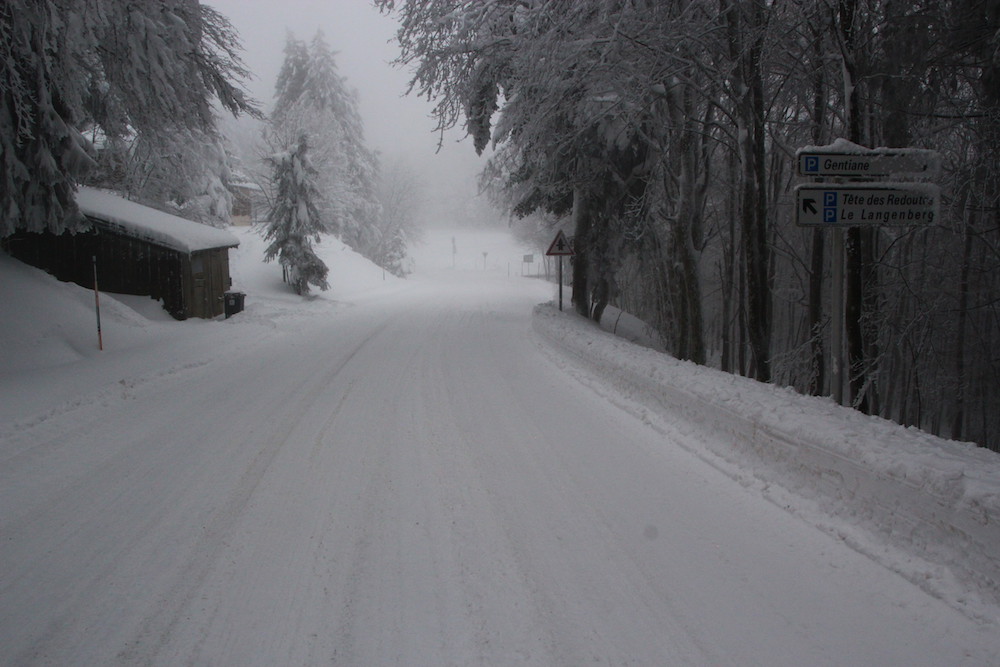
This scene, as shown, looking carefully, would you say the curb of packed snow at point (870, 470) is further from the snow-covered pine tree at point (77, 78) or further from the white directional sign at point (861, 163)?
the snow-covered pine tree at point (77, 78)

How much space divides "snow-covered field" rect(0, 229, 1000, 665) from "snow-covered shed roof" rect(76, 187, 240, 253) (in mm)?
9262

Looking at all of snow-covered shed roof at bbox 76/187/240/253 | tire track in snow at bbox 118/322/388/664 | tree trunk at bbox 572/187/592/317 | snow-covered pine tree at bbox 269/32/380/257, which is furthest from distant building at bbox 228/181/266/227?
tire track in snow at bbox 118/322/388/664

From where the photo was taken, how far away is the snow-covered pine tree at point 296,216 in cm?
2459

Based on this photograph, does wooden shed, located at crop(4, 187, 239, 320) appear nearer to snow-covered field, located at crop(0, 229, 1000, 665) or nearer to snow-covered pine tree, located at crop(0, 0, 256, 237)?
snow-covered pine tree, located at crop(0, 0, 256, 237)

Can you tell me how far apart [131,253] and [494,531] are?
16.7 meters

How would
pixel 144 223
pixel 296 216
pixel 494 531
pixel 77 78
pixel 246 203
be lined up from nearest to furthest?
pixel 494 531 < pixel 77 78 < pixel 144 223 < pixel 296 216 < pixel 246 203

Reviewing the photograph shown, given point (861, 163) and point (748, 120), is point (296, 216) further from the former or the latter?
point (861, 163)

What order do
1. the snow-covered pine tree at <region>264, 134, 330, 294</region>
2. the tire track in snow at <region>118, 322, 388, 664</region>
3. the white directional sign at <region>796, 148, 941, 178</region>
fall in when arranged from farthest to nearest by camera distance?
the snow-covered pine tree at <region>264, 134, 330, 294</region>, the white directional sign at <region>796, 148, 941, 178</region>, the tire track in snow at <region>118, 322, 388, 664</region>

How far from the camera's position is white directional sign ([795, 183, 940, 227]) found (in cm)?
564

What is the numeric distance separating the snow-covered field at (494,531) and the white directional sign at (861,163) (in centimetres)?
232

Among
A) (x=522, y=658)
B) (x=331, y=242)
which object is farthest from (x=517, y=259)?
(x=522, y=658)

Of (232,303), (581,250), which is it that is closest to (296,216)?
(232,303)

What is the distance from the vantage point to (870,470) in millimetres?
4129

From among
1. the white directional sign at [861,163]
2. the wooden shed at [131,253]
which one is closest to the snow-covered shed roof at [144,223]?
the wooden shed at [131,253]
